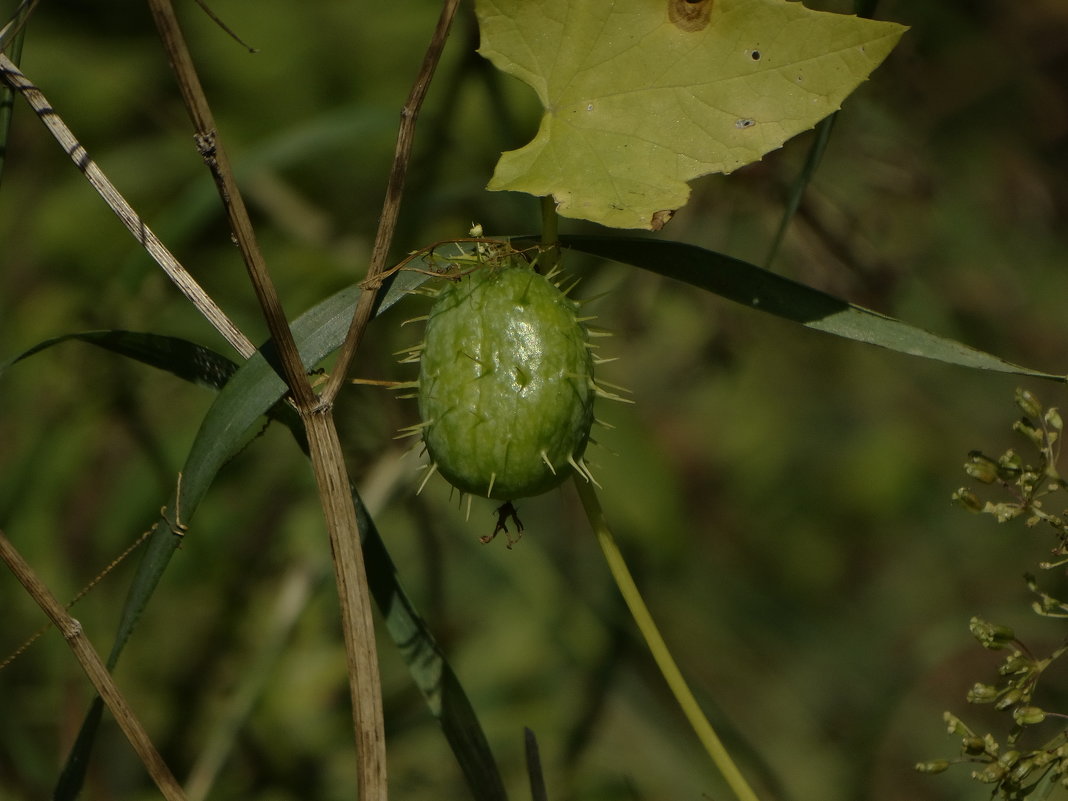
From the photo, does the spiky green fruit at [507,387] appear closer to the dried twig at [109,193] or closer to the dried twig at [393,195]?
the dried twig at [393,195]

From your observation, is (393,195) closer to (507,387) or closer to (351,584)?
(507,387)

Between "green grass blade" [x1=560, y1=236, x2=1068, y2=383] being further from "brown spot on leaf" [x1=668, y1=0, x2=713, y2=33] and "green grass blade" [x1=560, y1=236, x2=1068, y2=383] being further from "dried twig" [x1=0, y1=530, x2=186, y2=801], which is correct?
"dried twig" [x1=0, y1=530, x2=186, y2=801]

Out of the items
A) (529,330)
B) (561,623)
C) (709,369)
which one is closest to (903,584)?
(709,369)

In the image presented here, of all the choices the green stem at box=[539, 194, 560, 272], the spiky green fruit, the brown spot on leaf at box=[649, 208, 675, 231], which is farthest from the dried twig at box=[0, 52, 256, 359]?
the brown spot on leaf at box=[649, 208, 675, 231]

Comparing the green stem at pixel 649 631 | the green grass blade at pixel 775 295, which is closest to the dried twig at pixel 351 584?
the green stem at pixel 649 631

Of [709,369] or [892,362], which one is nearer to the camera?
[709,369]

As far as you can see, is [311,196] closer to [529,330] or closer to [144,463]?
[144,463]

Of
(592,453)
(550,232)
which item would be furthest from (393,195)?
(592,453)
